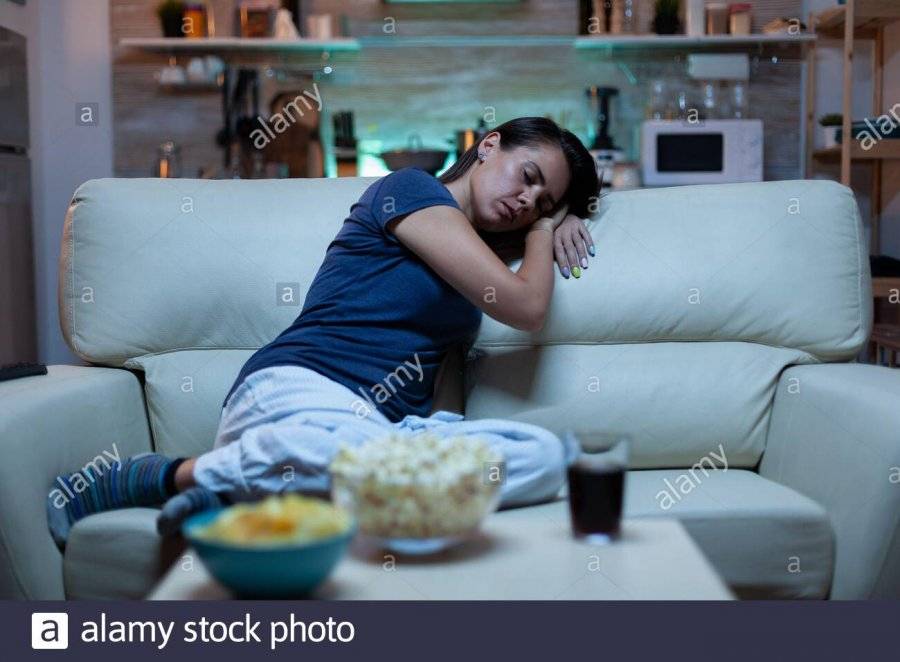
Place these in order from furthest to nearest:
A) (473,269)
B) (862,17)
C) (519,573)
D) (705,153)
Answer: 1. (705,153)
2. (862,17)
3. (473,269)
4. (519,573)

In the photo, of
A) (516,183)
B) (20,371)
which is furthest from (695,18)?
(20,371)

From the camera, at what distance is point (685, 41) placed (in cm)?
401

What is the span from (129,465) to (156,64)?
124 inches

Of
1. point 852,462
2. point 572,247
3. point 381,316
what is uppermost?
point 572,247

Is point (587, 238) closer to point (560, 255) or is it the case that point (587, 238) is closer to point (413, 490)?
point (560, 255)

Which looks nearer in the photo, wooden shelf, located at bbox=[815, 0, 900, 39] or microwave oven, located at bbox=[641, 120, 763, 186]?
wooden shelf, located at bbox=[815, 0, 900, 39]

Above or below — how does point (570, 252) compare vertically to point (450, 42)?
below

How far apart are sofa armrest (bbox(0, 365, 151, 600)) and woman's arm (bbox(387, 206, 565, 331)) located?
57 centimetres

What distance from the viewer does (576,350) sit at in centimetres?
180

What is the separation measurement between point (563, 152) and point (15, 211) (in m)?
2.69

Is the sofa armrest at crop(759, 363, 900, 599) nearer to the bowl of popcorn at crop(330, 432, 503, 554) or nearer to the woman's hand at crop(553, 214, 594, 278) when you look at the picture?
the woman's hand at crop(553, 214, 594, 278)

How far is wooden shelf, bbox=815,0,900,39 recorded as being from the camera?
11.6ft

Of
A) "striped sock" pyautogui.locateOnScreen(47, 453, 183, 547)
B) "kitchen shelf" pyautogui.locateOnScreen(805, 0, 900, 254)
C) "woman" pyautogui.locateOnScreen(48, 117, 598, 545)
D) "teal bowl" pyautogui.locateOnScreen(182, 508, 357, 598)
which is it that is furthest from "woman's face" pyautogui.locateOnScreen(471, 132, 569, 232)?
"kitchen shelf" pyautogui.locateOnScreen(805, 0, 900, 254)

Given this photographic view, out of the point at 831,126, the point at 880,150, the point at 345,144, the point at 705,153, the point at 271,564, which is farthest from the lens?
the point at 345,144
